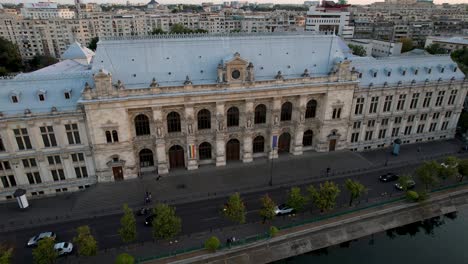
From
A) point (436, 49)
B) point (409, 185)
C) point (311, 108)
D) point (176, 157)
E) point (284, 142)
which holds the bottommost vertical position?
point (409, 185)

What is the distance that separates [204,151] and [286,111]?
74.6 feet

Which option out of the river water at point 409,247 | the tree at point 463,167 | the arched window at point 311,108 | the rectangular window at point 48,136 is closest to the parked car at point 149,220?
the river water at point 409,247

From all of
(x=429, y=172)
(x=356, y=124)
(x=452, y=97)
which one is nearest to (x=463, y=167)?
(x=429, y=172)

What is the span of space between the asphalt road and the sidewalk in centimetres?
199

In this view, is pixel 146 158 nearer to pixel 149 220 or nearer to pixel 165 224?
pixel 149 220

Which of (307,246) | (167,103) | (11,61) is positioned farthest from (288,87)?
(11,61)

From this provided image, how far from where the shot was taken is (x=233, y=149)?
258 feet

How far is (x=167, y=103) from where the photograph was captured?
219ft

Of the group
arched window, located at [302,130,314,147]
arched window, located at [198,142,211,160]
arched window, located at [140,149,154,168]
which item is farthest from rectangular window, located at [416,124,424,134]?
arched window, located at [140,149,154,168]

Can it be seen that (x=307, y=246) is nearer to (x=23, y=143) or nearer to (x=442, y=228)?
(x=442, y=228)

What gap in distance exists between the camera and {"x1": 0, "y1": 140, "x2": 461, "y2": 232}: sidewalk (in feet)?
202

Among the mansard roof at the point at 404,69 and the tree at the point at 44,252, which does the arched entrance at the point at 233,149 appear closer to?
the mansard roof at the point at 404,69

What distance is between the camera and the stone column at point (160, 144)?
67350mm

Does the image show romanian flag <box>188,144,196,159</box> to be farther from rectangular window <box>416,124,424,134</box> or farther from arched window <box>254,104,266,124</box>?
rectangular window <box>416,124,424,134</box>
